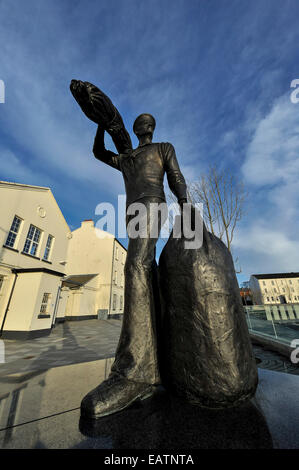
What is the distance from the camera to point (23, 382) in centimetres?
206

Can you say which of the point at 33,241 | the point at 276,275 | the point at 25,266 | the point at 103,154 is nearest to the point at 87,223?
the point at 33,241

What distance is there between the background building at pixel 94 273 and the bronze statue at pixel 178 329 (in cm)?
1962

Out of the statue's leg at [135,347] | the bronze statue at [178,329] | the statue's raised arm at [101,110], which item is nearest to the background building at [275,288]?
the bronze statue at [178,329]

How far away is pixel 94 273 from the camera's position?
81.4ft

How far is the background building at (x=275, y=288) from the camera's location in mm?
54562

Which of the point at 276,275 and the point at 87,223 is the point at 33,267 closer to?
the point at 87,223

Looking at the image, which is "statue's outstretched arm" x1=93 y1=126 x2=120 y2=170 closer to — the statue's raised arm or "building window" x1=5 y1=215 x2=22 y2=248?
the statue's raised arm

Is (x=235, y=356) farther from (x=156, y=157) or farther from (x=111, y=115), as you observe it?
(x=111, y=115)

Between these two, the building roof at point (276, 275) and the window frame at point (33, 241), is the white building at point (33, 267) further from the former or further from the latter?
the building roof at point (276, 275)

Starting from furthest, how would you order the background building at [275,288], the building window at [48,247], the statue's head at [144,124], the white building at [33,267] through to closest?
the background building at [275,288] → the building window at [48,247] → the white building at [33,267] → the statue's head at [144,124]

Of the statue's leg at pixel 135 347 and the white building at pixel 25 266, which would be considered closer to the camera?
the statue's leg at pixel 135 347

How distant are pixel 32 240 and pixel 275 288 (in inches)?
2460

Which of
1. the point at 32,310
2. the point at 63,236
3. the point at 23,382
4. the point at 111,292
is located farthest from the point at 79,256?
the point at 23,382

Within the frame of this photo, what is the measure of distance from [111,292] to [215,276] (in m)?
23.7
